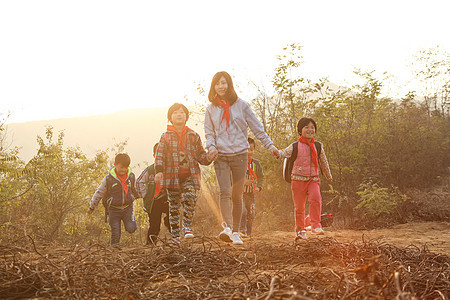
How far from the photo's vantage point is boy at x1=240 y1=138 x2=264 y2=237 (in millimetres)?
7626

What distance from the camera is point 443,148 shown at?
1692cm

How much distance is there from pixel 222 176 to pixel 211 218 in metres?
13.7

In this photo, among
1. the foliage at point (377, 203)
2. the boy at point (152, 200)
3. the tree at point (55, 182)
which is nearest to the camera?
the boy at point (152, 200)

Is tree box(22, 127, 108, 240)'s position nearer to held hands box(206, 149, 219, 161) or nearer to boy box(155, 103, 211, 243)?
boy box(155, 103, 211, 243)

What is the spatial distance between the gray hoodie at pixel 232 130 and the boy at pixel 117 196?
74.2 inches

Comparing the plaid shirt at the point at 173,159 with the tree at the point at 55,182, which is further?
the tree at the point at 55,182

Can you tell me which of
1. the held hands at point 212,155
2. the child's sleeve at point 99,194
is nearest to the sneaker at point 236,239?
the held hands at point 212,155

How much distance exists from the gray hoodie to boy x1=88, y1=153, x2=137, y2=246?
74.2 inches

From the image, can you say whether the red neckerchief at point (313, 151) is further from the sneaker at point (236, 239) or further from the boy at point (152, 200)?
the boy at point (152, 200)

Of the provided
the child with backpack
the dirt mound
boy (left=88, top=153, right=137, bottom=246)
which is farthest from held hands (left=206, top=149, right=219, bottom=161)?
boy (left=88, top=153, right=137, bottom=246)

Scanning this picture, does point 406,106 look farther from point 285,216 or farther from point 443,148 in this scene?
point 285,216

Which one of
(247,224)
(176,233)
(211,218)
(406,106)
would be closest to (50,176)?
(211,218)

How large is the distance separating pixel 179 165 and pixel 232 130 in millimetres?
833

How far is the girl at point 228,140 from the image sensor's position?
5.19m
